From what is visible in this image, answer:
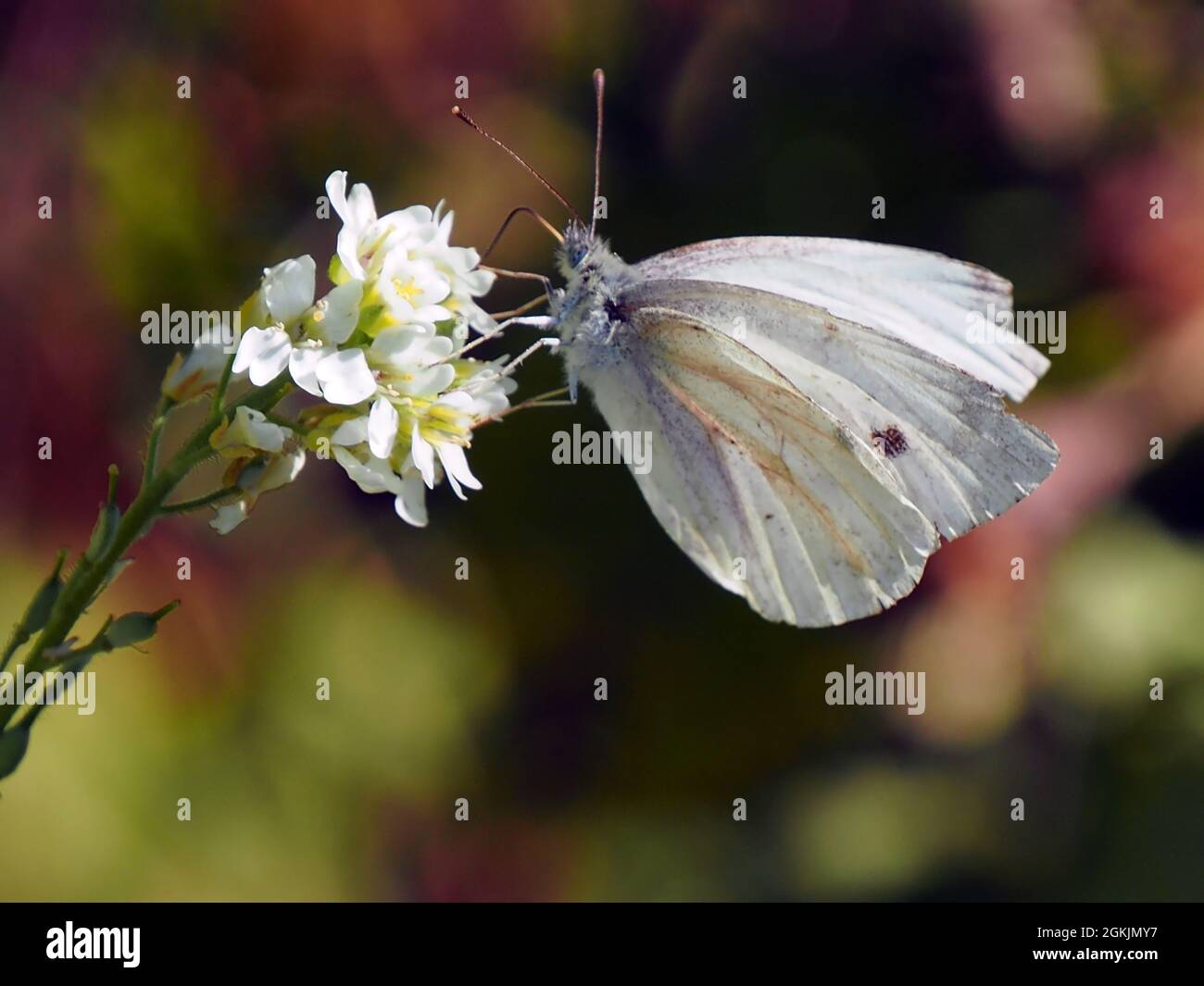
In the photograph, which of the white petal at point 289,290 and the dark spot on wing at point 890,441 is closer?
the white petal at point 289,290

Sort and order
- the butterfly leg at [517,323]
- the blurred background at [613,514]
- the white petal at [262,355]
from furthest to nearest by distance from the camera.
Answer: the blurred background at [613,514]
the butterfly leg at [517,323]
the white petal at [262,355]

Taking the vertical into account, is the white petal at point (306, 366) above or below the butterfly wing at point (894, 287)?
below

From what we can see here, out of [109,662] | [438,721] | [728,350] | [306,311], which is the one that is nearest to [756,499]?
[728,350]

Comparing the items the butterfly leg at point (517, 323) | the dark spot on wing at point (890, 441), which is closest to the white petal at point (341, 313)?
the butterfly leg at point (517, 323)

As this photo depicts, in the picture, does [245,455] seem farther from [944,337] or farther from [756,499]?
[944,337]

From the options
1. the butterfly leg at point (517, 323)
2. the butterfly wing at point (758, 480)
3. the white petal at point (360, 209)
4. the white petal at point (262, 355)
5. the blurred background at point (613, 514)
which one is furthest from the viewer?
the blurred background at point (613, 514)

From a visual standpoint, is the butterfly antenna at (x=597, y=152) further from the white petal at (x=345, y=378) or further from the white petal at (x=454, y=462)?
the white petal at (x=345, y=378)

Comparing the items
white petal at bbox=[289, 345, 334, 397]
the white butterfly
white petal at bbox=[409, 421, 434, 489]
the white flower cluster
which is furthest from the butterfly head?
white petal at bbox=[289, 345, 334, 397]

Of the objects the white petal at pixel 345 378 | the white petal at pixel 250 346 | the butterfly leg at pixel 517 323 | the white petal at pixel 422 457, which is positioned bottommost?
the white petal at pixel 422 457

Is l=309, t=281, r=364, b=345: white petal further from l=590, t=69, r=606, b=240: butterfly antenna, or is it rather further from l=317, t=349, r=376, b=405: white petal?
l=590, t=69, r=606, b=240: butterfly antenna
